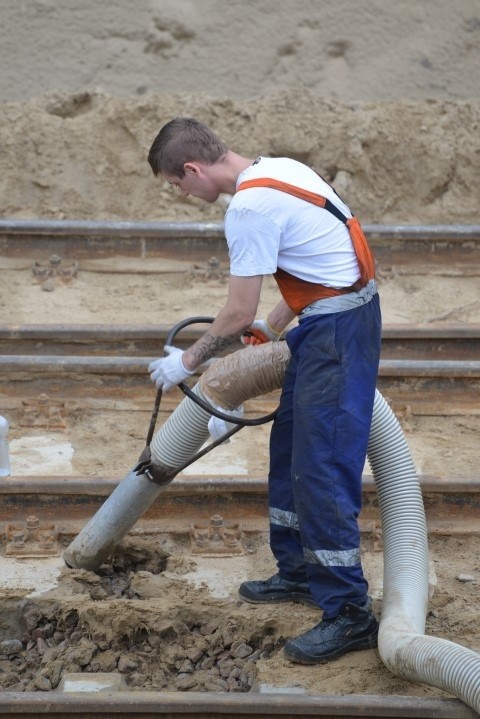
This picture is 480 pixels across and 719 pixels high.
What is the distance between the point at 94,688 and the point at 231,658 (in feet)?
2.41

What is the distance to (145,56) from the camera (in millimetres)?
12586

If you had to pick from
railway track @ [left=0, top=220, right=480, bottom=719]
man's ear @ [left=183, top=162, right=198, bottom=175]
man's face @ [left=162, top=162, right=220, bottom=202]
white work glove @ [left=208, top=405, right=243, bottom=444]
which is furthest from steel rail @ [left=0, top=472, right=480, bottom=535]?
man's ear @ [left=183, top=162, right=198, bottom=175]

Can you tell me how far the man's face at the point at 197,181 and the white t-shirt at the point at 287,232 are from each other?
15cm

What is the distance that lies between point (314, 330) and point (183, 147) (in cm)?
93

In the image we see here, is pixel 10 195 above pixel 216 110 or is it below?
below

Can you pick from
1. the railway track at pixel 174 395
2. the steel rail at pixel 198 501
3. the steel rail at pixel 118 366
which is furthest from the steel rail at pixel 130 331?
the steel rail at pixel 198 501

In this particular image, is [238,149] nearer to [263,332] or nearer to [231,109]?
[231,109]

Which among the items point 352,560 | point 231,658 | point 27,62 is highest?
point 27,62

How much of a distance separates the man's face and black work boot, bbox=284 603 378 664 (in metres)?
1.87

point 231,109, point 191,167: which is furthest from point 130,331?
point 231,109

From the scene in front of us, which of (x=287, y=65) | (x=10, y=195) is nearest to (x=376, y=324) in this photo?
(x=10, y=195)

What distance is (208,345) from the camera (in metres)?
4.53

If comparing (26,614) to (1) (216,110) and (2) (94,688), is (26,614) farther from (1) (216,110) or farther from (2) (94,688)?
(1) (216,110)

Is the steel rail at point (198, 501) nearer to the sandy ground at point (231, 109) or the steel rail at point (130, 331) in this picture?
the steel rail at point (130, 331)
